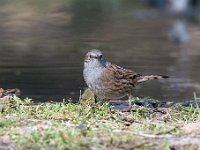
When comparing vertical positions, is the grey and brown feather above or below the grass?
above

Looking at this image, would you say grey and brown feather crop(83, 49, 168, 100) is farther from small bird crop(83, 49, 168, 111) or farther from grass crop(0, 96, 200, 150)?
grass crop(0, 96, 200, 150)

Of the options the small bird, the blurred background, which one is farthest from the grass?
the blurred background

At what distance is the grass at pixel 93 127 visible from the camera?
6039 mm

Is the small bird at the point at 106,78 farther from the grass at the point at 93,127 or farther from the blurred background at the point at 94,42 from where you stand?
the blurred background at the point at 94,42

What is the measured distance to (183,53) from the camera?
51.3 feet

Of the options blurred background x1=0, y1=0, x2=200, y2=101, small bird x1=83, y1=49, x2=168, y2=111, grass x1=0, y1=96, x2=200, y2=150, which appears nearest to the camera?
grass x1=0, y1=96, x2=200, y2=150

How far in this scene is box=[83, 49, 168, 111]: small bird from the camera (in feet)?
25.3

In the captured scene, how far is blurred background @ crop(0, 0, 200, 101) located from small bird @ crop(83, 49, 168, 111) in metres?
1.98

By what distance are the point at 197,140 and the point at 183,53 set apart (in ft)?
31.2

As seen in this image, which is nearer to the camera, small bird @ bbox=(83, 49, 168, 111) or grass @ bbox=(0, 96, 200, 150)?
grass @ bbox=(0, 96, 200, 150)

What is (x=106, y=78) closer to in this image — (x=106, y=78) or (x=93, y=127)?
(x=106, y=78)

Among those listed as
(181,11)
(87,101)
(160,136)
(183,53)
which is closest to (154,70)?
(183,53)

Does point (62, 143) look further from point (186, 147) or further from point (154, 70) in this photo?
point (154, 70)

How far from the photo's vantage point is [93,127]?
6535 millimetres
